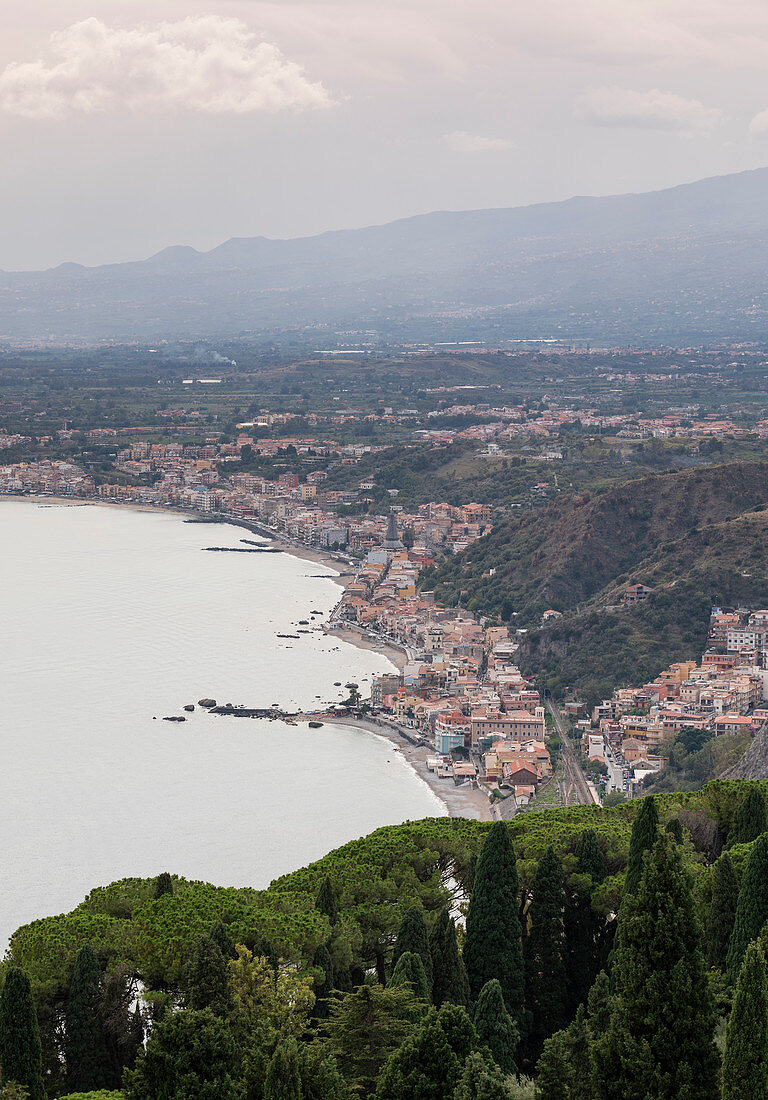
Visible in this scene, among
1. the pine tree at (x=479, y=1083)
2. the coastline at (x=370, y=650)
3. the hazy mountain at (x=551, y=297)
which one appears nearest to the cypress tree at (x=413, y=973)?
the pine tree at (x=479, y=1083)

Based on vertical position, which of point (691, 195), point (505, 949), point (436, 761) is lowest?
point (436, 761)

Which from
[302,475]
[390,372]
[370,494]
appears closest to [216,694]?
[370,494]

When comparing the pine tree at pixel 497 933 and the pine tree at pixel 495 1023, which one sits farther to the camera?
the pine tree at pixel 497 933

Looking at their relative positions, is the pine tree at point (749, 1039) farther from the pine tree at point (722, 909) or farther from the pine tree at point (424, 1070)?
the pine tree at point (722, 909)

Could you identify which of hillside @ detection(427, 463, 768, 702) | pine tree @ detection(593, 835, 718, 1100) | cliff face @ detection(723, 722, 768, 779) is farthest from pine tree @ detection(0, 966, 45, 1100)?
hillside @ detection(427, 463, 768, 702)

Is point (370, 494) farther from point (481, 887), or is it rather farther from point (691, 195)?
point (691, 195)

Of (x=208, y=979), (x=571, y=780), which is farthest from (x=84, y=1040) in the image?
(x=571, y=780)

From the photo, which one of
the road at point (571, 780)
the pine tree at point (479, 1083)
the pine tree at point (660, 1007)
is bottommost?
the road at point (571, 780)
